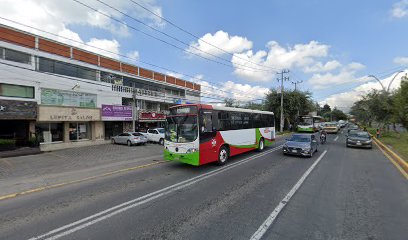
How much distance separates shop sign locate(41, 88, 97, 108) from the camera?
17594 mm

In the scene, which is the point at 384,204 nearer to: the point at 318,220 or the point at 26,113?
the point at 318,220

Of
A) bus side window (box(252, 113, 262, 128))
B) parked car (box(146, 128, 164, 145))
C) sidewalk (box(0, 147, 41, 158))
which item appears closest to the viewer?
bus side window (box(252, 113, 262, 128))

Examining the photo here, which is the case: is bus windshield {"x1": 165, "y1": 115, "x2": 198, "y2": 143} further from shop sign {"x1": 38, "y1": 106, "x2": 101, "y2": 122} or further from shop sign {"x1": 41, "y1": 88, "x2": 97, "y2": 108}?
shop sign {"x1": 41, "y1": 88, "x2": 97, "y2": 108}

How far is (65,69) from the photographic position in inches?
769

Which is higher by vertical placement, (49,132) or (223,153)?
(49,132)

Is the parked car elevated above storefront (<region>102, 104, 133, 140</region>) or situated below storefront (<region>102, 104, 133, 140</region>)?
below

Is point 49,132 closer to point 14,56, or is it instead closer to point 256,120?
point 14,56

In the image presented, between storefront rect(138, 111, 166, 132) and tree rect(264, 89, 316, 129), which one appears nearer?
storefront rect(138, 111, 166, 132)

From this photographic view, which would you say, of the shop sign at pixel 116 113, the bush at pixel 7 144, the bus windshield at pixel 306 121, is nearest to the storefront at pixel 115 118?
the shop sign at pixel 116 113

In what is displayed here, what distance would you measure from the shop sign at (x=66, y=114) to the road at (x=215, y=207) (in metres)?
13.4

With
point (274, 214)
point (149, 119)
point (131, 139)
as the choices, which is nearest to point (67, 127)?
point (131, 139)

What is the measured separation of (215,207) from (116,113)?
2094 cm

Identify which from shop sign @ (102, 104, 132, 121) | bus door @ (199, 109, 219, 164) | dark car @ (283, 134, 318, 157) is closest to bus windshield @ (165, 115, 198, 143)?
bus door @ (199, 109, 219, 164)

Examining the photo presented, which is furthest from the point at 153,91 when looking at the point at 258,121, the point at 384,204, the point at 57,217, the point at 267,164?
the point at 384,204
